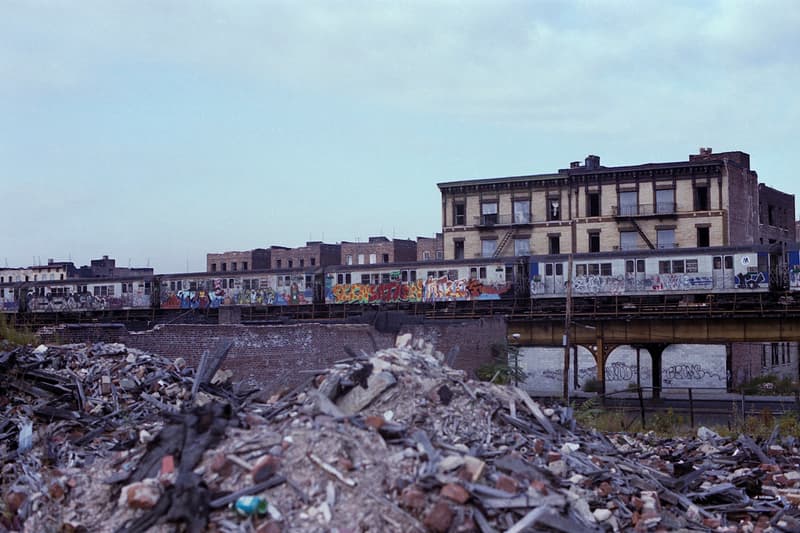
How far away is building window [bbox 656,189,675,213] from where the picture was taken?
5747 centimetres

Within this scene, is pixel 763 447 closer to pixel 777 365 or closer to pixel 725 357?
pixel 725 357

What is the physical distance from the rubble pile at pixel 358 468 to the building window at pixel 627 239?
149 ft

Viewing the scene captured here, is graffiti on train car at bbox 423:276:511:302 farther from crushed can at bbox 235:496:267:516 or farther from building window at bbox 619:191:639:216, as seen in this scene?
crushed can at bbox 235:496:267:516

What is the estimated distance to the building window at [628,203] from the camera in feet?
192

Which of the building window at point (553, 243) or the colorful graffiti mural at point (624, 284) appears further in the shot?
the building window at point (553, 243)

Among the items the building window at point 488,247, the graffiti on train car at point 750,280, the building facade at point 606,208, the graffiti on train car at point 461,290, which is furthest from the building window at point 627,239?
the graffiti on train car at point 750,280

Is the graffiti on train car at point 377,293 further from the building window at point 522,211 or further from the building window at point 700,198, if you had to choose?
the building window at point 700,198

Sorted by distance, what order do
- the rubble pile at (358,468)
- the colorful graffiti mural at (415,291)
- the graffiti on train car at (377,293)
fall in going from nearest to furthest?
the rubble pile at (358,468)
the colorful graffiti mural at (415,291)
the graffiti on train car at (377,293)

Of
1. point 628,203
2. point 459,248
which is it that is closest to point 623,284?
point 628,203

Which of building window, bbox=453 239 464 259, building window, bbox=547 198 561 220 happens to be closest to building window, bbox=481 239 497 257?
building window, bbox=453 239 464 259

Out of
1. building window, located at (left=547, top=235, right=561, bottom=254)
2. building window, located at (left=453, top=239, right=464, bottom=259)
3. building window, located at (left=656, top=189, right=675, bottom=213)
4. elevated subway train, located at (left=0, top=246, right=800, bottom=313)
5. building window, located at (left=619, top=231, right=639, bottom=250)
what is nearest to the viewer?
elevated subway train, located at (left=0, top=246, right=800, bottom=313)

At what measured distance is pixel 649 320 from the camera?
38.6 meters

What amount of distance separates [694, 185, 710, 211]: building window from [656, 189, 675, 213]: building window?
1513mm

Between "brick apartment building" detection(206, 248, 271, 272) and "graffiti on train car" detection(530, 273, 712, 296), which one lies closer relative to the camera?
"graffiti on train car" detection(530, 273, 712, 296)
